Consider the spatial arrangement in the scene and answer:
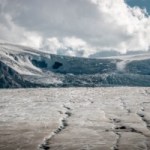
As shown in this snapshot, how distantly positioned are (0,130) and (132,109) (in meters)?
15.2

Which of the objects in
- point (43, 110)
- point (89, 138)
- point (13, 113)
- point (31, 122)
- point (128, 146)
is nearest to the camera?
point (128, 146)

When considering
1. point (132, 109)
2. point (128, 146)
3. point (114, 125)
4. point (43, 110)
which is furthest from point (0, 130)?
point (132, 109)

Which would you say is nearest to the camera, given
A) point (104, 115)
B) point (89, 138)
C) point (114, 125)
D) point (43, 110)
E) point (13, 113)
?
point (89, 138)

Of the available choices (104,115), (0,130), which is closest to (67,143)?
(0,130)

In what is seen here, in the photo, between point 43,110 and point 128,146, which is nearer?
point 128,146

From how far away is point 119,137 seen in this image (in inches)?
890

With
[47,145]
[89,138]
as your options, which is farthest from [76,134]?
[47,145]

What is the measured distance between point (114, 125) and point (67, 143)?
664cm

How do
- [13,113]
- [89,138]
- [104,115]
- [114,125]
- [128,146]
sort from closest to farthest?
1. [128,146]
2. [89,138]
3. [114,125]
4. [104,115]
5. [13,113]

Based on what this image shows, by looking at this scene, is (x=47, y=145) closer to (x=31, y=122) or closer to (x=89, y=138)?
(x=89, y=138)

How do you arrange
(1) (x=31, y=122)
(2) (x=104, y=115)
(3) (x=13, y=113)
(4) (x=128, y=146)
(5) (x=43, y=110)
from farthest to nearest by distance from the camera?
(5) (x=43, y=110), (3) (x=13, y=113), (2) (x=104, y=115), (1) (x=31, y=122), (4) (x=128, y=146)

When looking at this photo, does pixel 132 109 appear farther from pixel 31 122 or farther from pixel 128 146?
pixel 128 146

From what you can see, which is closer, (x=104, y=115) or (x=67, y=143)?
(x=67, y=143)

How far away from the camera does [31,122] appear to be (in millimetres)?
28969
